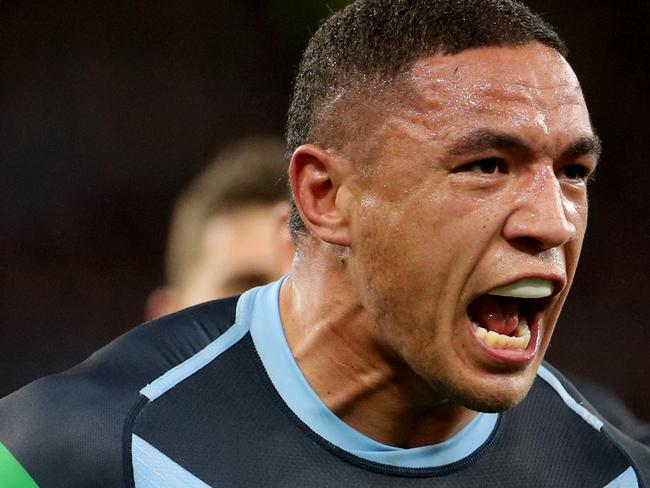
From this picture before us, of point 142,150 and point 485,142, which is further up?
point 485,142

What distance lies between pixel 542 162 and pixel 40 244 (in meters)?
4.38

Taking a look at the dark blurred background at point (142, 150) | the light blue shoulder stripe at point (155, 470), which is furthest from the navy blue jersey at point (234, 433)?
the dark blurred background at point (142, 150)

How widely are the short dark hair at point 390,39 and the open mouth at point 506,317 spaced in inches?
17.8

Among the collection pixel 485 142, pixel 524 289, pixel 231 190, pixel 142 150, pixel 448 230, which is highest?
pixel 485 142

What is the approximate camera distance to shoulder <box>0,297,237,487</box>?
222 centimetres

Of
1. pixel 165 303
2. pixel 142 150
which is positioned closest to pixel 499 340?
pixel 165 303

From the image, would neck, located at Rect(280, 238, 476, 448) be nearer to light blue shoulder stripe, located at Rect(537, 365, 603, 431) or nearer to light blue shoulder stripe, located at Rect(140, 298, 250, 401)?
light blue shoulder stripe, located at Rect(140, 298, 250, 401)

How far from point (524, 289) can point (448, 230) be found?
170 mm

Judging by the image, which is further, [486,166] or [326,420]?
[326,420]

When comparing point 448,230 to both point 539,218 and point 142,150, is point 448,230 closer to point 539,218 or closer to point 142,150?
point 539,218

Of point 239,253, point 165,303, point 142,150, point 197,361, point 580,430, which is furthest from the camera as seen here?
point 142,150

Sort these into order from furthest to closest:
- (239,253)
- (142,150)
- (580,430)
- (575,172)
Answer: (142,150) → (239,253) → (580,430) → (575,172)

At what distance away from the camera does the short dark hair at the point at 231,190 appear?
4219mm

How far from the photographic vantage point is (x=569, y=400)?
2.64 m
